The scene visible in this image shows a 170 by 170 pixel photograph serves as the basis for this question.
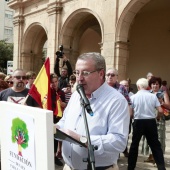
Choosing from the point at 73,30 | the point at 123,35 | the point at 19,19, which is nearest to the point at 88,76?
the point at 123,35

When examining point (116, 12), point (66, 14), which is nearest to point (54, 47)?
point (66, 14)

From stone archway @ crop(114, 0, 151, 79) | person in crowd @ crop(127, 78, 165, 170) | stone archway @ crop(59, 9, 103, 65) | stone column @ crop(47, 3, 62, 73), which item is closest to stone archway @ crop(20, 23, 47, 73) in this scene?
stone column @ crop(47, 3, 62, 73)

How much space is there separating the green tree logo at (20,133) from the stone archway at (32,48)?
1751 cm

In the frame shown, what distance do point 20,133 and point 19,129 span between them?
0.03m

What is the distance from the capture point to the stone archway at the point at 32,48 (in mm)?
19047

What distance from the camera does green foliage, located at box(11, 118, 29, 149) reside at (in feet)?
5.62

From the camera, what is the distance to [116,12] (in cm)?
1243

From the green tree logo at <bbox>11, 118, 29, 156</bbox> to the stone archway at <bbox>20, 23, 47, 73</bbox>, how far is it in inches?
689

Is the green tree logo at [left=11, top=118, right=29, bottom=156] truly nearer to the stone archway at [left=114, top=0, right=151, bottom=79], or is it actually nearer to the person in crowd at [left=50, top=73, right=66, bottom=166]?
the person in crowd at [left=50, top=73, right=66, bottom=166]

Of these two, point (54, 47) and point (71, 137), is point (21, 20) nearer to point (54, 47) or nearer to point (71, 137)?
point (54, 47)

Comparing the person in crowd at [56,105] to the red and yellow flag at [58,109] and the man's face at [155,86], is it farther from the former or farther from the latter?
the man's face at [155,86]

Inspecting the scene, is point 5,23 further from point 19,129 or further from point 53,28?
point 19,129

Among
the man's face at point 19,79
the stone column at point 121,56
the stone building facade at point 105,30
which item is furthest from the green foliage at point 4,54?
the man's face at point 19,79

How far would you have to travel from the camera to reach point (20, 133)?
69.7 inches
